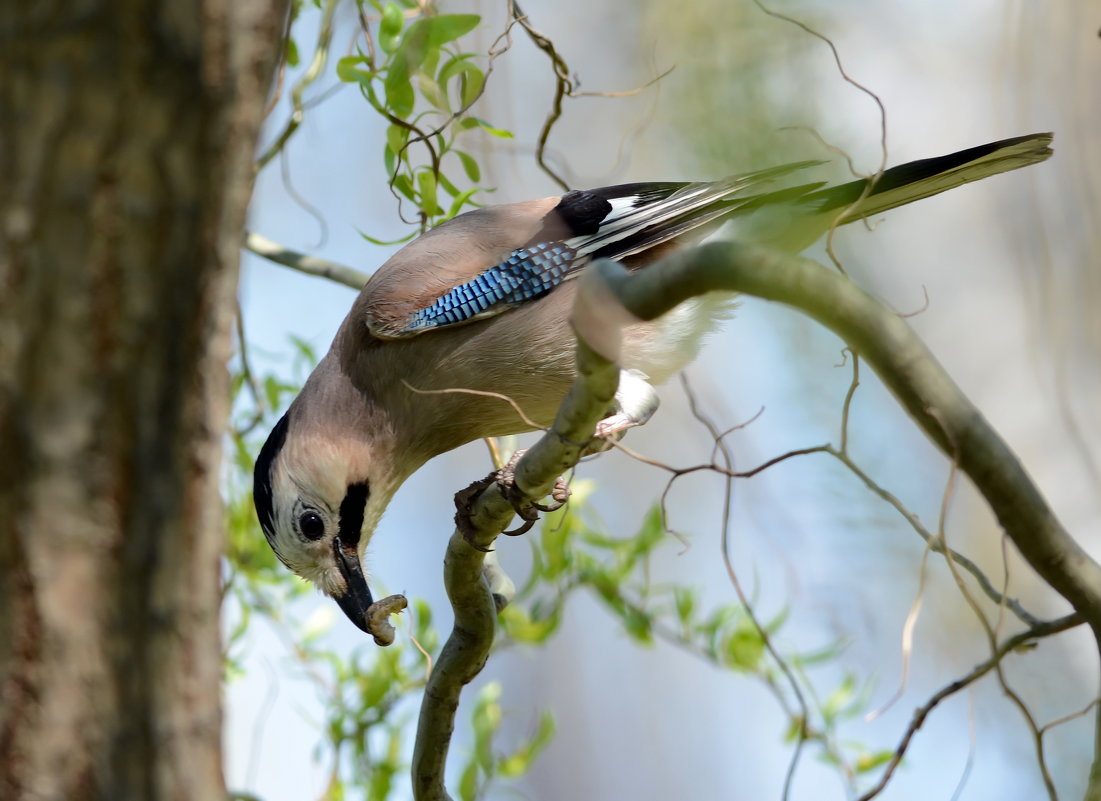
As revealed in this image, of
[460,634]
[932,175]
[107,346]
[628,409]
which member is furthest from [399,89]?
[107,346]

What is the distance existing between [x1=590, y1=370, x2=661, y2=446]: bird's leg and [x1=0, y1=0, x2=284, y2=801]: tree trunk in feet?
4.03

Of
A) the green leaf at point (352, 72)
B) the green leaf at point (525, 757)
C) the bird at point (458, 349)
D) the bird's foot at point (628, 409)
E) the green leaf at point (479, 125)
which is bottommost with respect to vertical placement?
the green leaf at point (525, 757)

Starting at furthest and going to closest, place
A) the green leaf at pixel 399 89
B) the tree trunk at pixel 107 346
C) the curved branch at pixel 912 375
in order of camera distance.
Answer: the green leaf at pixel 399 89, the curved branch at pixel 912 375, the tree trunk at pixel 107 346

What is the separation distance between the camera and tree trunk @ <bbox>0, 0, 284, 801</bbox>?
0.89 meters

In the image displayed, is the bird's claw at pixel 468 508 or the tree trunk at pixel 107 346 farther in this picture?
the bird's claw at pixel 468 508

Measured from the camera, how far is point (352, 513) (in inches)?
101

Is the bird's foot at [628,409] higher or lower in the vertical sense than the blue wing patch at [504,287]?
lower

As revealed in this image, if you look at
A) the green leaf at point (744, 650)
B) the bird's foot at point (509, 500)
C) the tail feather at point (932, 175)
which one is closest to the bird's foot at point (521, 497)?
the bird's foot at point (509, 500)

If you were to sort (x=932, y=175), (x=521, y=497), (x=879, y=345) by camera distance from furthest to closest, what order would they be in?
(x=932, y=175), (x=521, y=497), (x=879, y=345)

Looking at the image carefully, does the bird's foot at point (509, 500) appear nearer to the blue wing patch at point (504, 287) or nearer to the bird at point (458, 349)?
the bird at point (458, 349)

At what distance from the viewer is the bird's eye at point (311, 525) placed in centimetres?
249

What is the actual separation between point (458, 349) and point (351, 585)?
0.57 metres

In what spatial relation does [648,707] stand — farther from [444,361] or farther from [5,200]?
[5,200]

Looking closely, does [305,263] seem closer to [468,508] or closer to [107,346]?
[468,508]
